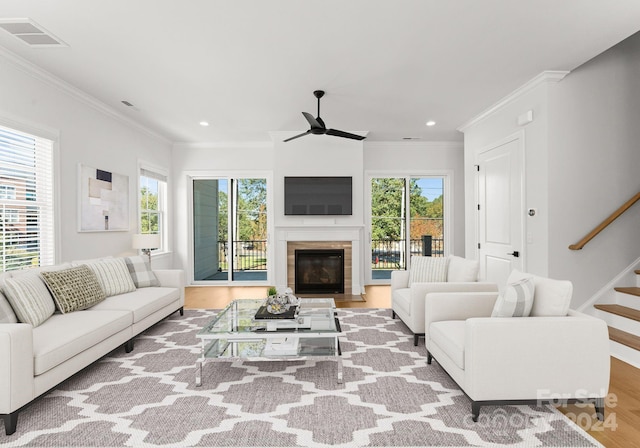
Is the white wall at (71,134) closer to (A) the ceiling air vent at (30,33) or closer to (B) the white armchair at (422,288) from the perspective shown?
(A) the ceiling air vent at (30,33)

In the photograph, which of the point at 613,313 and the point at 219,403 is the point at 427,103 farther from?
the point at 219,403

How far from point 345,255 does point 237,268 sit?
2242mm

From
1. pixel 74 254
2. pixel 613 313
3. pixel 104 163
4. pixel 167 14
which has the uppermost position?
pixel 167 14

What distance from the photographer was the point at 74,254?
4.20 m

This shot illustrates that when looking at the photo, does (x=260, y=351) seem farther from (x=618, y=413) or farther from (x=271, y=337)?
(x=618, y=413)

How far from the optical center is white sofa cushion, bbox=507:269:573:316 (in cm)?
226

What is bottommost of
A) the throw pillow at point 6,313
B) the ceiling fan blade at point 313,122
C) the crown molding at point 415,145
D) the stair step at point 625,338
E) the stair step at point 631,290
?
the stair step at point 625,338

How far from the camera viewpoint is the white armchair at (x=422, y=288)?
346 centimetres

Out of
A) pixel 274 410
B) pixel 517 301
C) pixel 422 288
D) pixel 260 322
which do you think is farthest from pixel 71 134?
pixel 517 301

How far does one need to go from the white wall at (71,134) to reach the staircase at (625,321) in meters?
5.54

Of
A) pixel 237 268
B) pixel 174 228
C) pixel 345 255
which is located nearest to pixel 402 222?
pixel 345 255

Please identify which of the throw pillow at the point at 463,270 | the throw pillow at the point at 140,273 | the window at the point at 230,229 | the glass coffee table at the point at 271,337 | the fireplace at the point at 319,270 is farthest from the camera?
the window at the point at 230,229

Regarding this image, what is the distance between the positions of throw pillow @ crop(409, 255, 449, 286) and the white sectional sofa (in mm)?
2865

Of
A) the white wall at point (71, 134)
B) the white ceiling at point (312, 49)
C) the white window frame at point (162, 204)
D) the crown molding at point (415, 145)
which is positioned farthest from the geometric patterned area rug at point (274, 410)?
the crown molding at point (415, 145)
